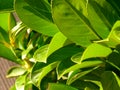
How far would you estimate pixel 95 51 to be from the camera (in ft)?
2.04

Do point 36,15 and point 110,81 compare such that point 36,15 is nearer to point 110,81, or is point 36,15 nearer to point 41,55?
point 41,55

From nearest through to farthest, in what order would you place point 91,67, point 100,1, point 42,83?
1. point 100,1
2. point 91,67
3. point 42,83

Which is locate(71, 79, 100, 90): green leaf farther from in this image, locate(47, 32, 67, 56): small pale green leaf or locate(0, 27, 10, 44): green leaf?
locate(0, 27, 10, 44): green leaf

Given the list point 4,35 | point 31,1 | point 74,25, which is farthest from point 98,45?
point 4,35

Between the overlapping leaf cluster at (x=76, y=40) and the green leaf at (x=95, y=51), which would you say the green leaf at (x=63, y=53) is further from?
the green leaf at (x=95, y=51)

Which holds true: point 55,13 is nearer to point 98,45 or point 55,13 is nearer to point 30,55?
point 98,45

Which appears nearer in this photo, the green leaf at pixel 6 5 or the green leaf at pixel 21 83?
the green leaf at pixel 6 5

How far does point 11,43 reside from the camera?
1.06m

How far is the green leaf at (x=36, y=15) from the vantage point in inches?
28.6

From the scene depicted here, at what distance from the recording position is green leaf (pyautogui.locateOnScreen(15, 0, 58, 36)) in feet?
2.39

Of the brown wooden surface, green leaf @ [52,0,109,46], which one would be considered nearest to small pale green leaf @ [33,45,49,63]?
green leaf @ [52,0,109,46]

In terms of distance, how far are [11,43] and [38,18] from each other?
314 mm

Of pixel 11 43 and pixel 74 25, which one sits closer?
pixel 74 25

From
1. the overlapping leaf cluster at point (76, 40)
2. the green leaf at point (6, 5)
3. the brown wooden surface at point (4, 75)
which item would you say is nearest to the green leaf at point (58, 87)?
the overlapping leaf cluster at point (76, 40)
